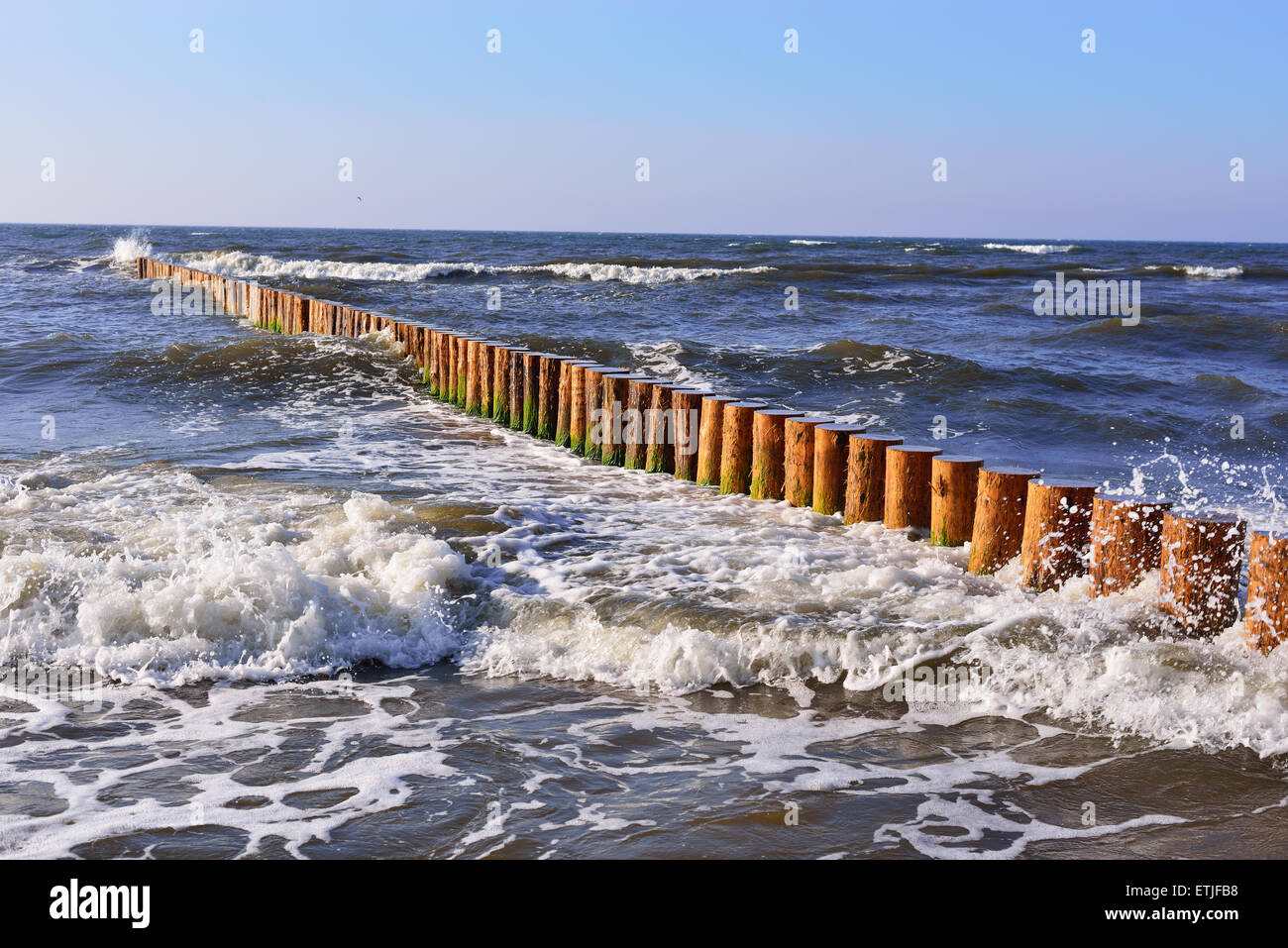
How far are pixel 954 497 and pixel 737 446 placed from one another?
1.90 meters

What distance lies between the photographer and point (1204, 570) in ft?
16.4

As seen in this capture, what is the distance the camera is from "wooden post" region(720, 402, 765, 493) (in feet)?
25.2

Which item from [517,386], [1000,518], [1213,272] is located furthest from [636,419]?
[1213,272]

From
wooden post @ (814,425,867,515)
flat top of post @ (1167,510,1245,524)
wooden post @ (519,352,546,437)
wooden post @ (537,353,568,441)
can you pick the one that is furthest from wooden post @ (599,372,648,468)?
flat top of post @ (1167,510,1245,524)

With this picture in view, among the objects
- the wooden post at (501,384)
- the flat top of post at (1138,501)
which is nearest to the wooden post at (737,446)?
the flat top of post at (1138,501)

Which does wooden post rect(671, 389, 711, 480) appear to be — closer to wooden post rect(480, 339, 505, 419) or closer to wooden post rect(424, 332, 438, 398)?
wooden post rect(480, 339, 505, 419)

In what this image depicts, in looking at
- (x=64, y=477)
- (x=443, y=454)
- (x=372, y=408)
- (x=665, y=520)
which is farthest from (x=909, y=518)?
(x=372, y=408)

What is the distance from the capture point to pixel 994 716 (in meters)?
4.55

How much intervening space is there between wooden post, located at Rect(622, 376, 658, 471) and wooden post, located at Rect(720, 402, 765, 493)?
89 cm

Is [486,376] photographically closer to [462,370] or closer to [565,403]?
[462,370]

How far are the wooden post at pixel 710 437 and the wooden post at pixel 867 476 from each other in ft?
4.38
